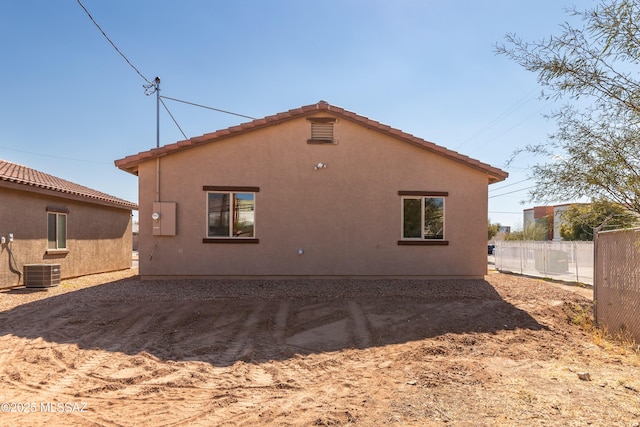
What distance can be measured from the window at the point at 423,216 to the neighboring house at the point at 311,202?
3 cm

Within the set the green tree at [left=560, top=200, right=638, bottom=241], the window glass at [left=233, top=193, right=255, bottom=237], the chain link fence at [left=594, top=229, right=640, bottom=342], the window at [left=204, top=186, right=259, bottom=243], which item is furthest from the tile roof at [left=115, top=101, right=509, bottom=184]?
the green tree at [left=560, top=200, right=638, bottom=241]

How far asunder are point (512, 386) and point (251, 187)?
8546 millimetres

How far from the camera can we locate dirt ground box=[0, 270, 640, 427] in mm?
4195

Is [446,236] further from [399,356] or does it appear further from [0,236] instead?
[0,236]

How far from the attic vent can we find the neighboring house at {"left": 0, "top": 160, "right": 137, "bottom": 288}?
317 inches

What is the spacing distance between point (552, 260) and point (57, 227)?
58.2 feet

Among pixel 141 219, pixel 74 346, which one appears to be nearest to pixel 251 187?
pixel 141 219

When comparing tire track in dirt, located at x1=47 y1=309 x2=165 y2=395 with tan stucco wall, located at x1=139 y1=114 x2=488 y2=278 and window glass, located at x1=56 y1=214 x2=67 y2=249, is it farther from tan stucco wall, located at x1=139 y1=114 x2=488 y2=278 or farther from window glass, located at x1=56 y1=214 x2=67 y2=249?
window glass, located at x1=56 y1=214 x2=67 y2=249

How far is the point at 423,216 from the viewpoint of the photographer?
12.3 meters

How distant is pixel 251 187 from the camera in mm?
11742

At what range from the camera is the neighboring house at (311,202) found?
11.6 m

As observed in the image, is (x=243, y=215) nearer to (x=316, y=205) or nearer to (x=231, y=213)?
(x=231, y=213)

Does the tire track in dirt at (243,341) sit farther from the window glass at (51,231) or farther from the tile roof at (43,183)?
the window glass at (51,231)

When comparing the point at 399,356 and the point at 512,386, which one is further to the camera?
the point at 399,356
